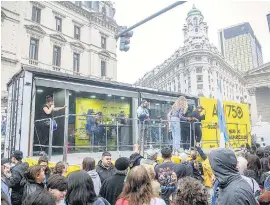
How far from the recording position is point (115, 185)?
13.2 ft

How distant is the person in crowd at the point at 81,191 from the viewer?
2760mm

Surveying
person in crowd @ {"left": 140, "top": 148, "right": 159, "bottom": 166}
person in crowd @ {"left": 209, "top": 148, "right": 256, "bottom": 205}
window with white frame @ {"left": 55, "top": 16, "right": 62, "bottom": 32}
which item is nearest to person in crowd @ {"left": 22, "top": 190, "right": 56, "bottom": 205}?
person in crowd @ {"left": 209, "top": 148, "right": 256, "bottom": 205}

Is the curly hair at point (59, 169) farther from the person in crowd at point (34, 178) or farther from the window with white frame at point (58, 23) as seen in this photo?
the window with white frame at point (58, 23)

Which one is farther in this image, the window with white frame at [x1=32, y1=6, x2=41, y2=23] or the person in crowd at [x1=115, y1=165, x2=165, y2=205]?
the window with white frame at [x1=32, y1=6, x2=41, y2=23]

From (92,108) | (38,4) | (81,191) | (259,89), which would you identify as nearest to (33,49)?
(38,4)

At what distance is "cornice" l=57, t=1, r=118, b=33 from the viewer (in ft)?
101

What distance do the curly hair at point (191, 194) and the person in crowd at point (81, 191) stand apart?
918 mm

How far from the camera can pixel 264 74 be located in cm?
3500

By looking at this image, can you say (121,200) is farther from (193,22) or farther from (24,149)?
(193,22)

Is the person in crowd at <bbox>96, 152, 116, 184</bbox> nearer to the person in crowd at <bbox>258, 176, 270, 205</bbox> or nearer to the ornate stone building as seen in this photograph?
the person in crowd at <bbox>258, 176, 270, 205</bbox>

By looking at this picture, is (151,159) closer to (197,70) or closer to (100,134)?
(100,134)

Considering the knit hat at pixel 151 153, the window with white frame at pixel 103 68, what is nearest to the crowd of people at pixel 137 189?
the knit hat at pixel 151 153

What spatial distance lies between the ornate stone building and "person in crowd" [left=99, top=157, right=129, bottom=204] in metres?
34.1

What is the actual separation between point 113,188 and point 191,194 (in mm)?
1866
